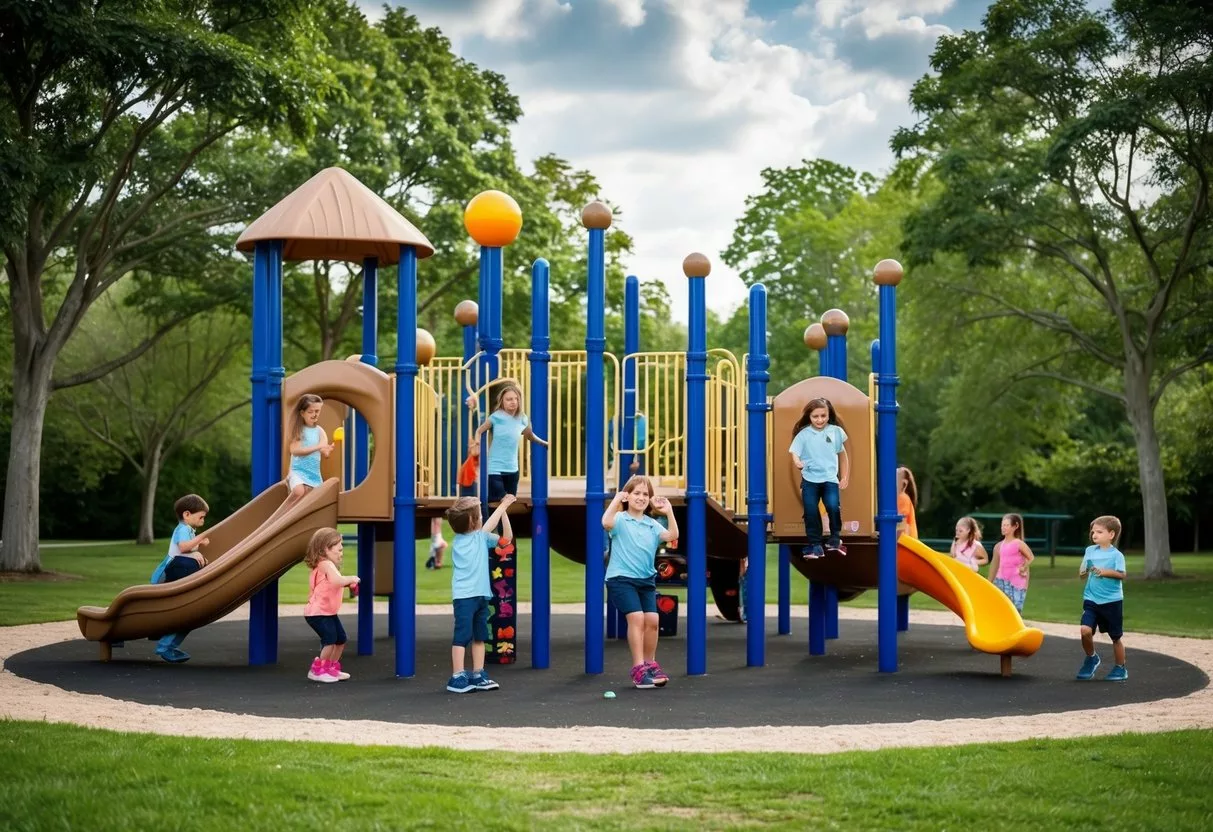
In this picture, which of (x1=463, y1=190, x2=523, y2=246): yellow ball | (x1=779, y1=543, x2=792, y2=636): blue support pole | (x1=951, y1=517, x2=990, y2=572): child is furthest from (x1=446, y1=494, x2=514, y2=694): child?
(x1=951, y1=517, x2=990, y2=572): child

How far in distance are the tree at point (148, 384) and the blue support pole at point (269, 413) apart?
27.1m

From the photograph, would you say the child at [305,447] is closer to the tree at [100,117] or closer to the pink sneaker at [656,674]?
the pink sneaker at [656,674]

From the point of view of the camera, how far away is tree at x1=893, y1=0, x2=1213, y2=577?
24.7 meters

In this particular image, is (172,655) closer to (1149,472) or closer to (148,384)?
(1149,472)

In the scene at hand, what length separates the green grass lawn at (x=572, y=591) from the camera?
18.2m

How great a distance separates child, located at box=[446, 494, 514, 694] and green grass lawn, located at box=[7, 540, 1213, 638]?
7.68 m

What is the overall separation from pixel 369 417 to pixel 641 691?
11.2 feet

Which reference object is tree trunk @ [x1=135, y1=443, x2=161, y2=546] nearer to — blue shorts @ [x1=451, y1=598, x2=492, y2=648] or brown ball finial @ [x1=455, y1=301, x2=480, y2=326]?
brown ball finial @ [x1=455, y1=301, x2=480, y2=326]

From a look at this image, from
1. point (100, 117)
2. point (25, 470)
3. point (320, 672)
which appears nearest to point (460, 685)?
point (320, 672)

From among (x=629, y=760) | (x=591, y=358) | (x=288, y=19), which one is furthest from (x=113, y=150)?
(x=629, y=760)

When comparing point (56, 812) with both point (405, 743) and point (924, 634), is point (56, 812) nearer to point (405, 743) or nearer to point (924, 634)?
point (405, 743)

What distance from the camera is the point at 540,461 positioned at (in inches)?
492

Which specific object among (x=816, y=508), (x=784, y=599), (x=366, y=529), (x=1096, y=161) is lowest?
(x=784, y=599)

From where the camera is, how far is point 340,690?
11.2 meters
